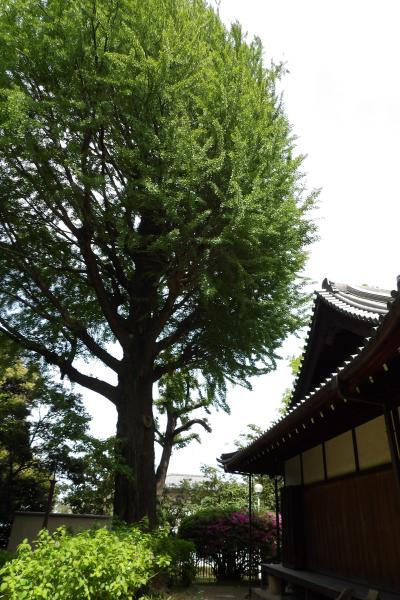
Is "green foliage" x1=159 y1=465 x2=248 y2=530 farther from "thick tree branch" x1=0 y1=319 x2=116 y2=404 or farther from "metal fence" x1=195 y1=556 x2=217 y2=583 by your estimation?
"thick tree branch" x1=0 y1=319 x2=116 y2=404

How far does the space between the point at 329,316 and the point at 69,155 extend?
5.93 metres

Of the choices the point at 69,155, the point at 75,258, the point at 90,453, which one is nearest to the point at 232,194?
the point at 69,155

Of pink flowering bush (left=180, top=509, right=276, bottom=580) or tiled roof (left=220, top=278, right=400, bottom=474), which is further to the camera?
pink flowering bush (left=180, top=509, right=276, bottom=580)


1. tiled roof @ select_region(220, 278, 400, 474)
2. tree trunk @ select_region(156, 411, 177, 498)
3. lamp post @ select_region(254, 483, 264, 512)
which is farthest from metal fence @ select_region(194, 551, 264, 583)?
tiled roof @ select_region(220, 278, 400, 474)

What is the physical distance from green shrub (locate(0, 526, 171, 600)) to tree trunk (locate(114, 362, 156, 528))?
2979mm

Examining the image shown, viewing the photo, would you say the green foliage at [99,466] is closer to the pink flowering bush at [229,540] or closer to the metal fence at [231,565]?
the pink flowering bush at [229,540]

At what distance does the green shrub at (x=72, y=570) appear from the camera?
3848 mm

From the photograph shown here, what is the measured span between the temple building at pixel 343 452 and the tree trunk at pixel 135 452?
2189 millimetres

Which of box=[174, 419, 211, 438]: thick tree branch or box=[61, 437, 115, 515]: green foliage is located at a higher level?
box=[174, 419, 211, 438]: thick tree branch

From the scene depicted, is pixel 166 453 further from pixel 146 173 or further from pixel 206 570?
pixel 146 173

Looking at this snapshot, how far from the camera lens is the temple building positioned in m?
4.46

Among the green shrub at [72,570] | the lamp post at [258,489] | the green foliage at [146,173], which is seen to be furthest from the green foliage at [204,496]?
the green shrub at [72,570]

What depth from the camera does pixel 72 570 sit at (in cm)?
414

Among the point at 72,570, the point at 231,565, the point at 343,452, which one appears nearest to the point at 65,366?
the point at 72,570
